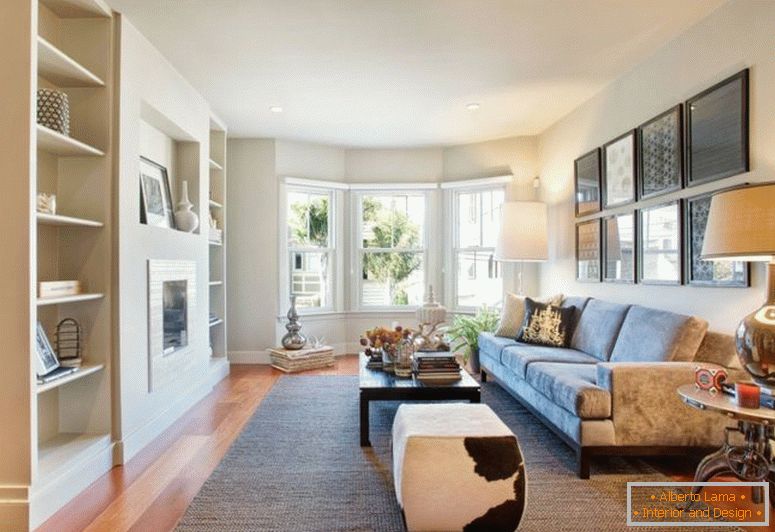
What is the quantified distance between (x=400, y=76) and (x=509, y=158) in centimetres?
223

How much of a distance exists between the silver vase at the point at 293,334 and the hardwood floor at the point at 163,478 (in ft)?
3.99

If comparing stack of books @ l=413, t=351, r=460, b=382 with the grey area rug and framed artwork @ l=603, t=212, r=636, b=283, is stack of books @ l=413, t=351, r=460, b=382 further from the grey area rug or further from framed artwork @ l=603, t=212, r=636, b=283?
framed artwork @ l=603, t=212, r=636, b=283

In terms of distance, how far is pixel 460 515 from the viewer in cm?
179

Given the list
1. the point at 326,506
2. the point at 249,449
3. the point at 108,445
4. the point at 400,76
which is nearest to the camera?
the point at 326,506

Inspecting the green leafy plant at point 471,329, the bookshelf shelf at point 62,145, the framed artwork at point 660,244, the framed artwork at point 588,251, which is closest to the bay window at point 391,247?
the green leafy plant at point 471,329

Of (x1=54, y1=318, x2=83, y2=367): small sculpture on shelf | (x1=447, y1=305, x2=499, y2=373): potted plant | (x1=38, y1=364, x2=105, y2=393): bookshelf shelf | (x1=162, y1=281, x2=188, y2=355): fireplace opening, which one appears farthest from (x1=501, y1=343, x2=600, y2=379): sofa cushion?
(x1=54, y1=318, x2=83, y2=367): small sculpture on shelf

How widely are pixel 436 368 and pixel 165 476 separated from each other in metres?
1.65

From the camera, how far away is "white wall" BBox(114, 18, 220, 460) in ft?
8.94

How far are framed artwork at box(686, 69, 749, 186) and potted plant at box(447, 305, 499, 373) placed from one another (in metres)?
2.33

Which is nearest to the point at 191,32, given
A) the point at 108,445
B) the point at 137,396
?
the point at 137,396

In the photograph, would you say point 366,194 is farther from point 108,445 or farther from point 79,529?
point 79,529

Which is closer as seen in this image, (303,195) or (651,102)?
(651,102)

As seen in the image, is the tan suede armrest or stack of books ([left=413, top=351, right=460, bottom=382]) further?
stack of books ([left=413, top=351, right=460, bottom=382])

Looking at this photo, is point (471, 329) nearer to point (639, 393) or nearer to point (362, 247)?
point (362, 247)
